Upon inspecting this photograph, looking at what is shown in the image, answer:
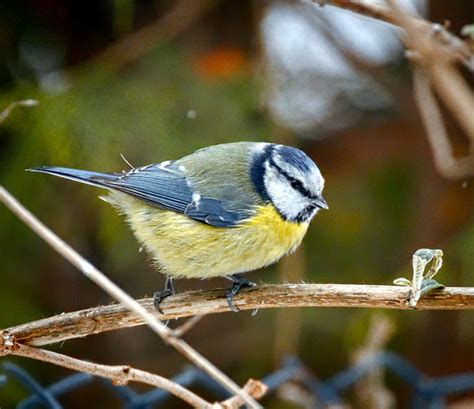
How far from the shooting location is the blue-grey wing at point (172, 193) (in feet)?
4.53

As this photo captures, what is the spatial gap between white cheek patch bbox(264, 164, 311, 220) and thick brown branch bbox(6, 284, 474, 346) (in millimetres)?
215

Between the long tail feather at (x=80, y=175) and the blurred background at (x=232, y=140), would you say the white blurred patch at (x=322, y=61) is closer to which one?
the blurred background at (x=232, y=140)

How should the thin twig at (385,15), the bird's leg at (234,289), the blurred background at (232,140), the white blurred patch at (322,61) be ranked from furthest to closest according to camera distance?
the white blurred patch at (322,61) → the blurred background at (232,140) → the thin twig at (385,15) → the bird's leg at (234,289)

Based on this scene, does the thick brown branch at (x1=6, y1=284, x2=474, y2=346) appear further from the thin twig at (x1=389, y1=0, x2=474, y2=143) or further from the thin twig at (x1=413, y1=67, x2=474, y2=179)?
the thin twig at (x1=413, y1=67, x2=474, y2=179)

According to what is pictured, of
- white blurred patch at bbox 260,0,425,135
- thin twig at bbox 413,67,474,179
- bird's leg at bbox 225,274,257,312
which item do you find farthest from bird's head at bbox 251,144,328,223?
white blurred patch at bbox 260,0,425,135

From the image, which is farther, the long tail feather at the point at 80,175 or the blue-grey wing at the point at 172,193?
the blue-grey wing at the point at 172,193

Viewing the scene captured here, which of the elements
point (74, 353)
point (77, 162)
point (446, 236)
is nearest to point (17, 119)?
point (77, 162)

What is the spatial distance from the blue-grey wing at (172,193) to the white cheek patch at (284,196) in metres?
0.06

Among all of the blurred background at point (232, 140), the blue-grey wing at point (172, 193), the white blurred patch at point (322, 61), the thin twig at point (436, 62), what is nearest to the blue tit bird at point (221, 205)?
the blue-grey wing at point (172, 193)

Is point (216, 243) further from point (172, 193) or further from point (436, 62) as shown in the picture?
point (436, 62)

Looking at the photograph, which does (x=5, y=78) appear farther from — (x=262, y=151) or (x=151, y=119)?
(x=262, y=151)

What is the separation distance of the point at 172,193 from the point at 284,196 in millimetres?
180

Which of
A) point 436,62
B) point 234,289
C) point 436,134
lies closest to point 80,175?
point 234,289

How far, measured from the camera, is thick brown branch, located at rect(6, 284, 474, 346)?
104cm
